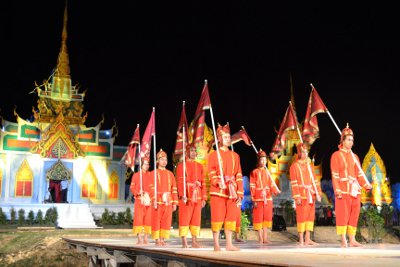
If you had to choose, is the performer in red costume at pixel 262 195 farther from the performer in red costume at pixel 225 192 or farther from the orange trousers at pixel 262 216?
the performer in red costume at pixel 225 192

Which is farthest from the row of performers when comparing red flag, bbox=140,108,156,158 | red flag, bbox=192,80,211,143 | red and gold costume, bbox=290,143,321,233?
red flag, bbox=192,80,211,143

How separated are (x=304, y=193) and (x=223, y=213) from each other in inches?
101

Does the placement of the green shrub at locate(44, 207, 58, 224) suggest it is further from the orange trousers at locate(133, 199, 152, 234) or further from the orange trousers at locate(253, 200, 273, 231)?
the orange trousers at locate(253, 200, 273, 231)

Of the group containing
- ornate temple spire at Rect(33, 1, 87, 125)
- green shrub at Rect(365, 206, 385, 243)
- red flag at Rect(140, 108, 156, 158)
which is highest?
ornate temple spire at Rect(33, 1, 87, 125)

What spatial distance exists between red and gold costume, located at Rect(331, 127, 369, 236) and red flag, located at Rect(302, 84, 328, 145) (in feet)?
4.41

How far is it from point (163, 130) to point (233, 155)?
1674 inches

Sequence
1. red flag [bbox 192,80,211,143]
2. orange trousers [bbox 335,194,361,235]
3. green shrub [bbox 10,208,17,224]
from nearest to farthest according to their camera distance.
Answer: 1. orange trousers [bbox 335,194,361,235]
2. red flag [bbox 192,80,211,143]
3. green shrub [bbox 10,208,17,224]

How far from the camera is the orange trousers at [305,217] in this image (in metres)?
9.62

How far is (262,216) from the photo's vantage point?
1160 cm

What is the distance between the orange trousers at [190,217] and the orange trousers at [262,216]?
219 centimetres

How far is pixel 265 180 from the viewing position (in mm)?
11820

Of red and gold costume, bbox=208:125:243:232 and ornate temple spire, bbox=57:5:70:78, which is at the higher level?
ornate temple spire, bbox=57:5:70:78

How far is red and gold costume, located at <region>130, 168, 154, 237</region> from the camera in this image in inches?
446

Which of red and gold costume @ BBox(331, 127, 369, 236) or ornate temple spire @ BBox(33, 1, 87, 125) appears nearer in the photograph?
red and gold costume @ BBox(331, 127, 369, 236)
